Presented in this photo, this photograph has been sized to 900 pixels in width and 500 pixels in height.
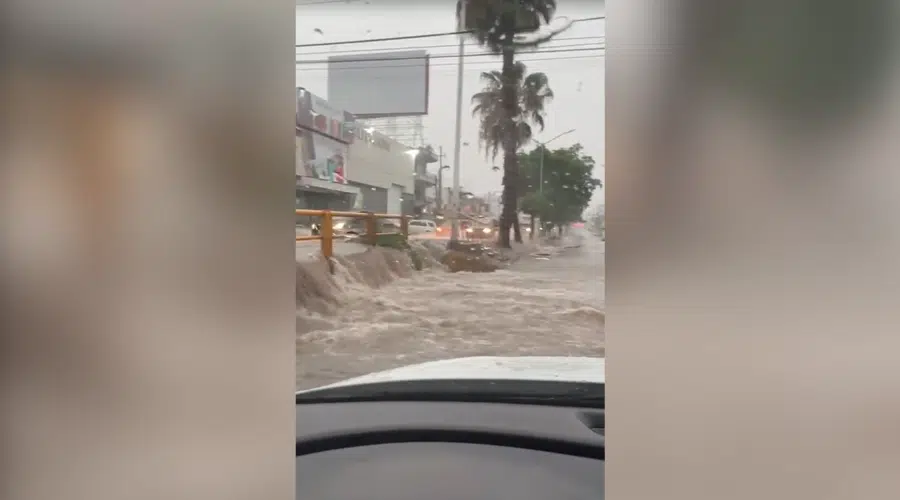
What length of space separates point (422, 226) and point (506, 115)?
1.23 feet

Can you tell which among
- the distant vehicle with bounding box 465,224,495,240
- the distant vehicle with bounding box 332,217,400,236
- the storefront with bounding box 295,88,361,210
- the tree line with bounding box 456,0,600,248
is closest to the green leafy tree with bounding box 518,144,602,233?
the tree line with bounding box 456,0,600,248

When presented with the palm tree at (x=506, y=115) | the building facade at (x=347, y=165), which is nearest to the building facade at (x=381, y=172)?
the building facade at (x=347, y=165)

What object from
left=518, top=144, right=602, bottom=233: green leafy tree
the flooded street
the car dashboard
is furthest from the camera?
the flooded street

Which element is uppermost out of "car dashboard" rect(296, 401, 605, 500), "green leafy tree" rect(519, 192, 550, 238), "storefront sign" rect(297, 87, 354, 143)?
"storefront sign" rect(297, 87, 354, 143)

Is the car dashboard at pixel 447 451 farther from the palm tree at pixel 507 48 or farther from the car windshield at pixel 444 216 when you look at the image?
the palm tree at pixel 507 48

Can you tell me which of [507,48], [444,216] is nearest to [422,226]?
[444,216]

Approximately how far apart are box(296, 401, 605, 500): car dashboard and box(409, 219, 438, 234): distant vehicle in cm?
47

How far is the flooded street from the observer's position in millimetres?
1399

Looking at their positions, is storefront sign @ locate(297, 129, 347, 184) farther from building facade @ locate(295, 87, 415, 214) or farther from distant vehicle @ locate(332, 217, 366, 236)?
distant vehicle @ locate(332, 217, 366, 236)

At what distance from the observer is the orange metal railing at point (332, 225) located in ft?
4.32
